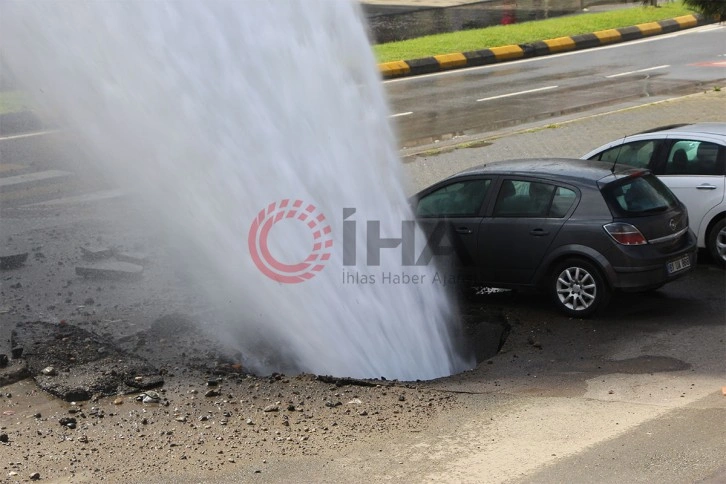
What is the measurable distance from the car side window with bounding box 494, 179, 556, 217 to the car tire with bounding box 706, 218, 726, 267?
99.6 inches

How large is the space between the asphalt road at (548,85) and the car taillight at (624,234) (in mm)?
8352

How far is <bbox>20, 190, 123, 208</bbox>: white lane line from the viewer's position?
560 inches

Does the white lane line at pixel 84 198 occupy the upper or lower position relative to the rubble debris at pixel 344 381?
upper

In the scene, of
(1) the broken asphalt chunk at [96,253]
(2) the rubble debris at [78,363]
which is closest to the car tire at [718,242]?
(2) the rubble debris at [78,363]

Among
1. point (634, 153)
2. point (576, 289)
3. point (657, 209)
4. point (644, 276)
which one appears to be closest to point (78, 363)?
point (576, 289)

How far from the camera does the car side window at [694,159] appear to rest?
38.3 ft

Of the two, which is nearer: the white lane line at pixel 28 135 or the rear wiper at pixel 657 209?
the rear wiper at pixel 657 209

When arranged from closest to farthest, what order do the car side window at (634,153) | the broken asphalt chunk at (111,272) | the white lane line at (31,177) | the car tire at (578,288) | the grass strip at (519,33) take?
the car tire at (578,288) < the broken asphalt chunk at (111,272) < the car side window at (634,153) < the white lane line at (31,177) < the grass strip at (519,33)

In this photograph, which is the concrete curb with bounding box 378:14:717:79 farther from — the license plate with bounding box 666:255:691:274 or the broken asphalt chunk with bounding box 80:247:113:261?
the license plate with bounding box 666:255:691:274

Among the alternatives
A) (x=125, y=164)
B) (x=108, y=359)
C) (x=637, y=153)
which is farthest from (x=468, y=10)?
(x=108, y=359)

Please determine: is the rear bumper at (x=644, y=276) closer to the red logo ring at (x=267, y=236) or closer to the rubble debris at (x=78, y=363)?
the red logo ring at (x=267, y=236)

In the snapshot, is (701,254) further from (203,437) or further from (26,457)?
(26,457)

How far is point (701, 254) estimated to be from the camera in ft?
39.0

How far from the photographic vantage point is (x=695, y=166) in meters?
11.8
